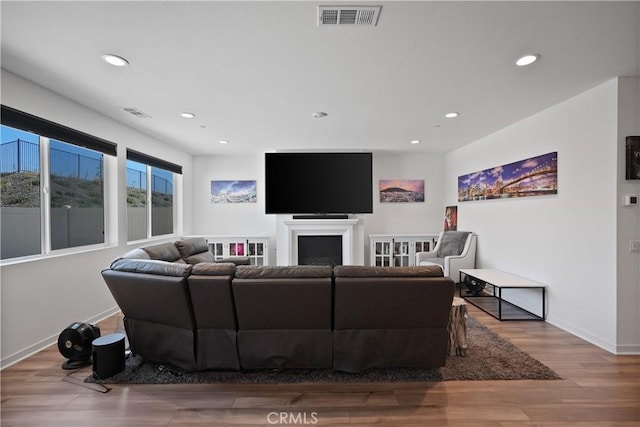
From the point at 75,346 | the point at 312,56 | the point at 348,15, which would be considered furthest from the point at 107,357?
the point at 348,15

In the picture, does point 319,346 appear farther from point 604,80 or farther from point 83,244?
point 604,80

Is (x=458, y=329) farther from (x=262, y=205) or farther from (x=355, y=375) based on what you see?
(x=262, y=205)

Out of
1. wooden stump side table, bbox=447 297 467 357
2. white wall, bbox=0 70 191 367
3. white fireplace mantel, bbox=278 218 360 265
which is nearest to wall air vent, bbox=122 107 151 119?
white wall, bbox=0 70 191 367

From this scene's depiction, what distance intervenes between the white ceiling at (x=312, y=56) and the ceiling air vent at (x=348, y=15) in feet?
0.19

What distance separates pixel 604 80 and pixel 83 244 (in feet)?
19.3

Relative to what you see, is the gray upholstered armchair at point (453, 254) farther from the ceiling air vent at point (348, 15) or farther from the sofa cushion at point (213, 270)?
the ceiling air vent at point (348, 15)

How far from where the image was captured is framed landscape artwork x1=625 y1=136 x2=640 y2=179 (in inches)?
103

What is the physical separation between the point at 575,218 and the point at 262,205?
16.6 ft

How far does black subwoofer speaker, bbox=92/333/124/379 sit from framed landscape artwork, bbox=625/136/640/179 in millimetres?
4778

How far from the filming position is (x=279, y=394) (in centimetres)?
207

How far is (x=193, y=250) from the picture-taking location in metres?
3.96

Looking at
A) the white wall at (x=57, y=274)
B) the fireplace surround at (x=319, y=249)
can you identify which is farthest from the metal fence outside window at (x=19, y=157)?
the fireplace surround at (x=319, y=249)

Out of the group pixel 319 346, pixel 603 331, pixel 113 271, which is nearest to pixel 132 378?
pixel 113 271

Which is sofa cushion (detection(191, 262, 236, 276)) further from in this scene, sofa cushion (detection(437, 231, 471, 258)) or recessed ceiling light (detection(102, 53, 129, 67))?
sofa cushion (detection(437, 231, 471, 258))
